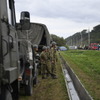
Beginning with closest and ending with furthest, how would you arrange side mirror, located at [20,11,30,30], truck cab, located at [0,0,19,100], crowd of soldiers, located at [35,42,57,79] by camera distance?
truck cab, located at [0,0,19,100] → side mirror, located at [20,11,30,30] → crowd of soldiers, located at [35,42,57,79]

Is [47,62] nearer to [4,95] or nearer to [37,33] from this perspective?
[37,33]

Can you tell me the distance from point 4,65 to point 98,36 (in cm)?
11906

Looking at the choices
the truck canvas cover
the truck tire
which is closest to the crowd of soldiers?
the truck canvas cover

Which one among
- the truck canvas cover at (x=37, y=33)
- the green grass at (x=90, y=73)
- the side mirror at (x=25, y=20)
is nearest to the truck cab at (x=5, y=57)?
the side mirror at (x=25, y=20)

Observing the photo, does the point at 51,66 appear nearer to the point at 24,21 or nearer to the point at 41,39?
the point at 41,39

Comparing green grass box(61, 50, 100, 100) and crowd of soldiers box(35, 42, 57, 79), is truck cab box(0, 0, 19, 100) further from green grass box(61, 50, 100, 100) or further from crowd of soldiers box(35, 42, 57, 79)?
crowd of soldiers box(35, 42, 57, 79)

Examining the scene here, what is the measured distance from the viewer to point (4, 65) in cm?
438

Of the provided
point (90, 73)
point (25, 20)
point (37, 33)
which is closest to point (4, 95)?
point (25, 20)

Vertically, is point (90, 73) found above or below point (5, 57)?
below

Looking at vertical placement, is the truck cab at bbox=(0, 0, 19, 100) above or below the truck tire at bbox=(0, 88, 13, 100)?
above

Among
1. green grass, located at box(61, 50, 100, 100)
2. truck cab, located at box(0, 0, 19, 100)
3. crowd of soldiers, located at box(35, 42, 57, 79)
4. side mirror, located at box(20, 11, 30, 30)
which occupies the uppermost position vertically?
side mirror, located at box(20, 11, 30, 30)

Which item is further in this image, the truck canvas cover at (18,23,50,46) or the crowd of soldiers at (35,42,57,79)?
the truck canvas cover at (18,23,50,46)

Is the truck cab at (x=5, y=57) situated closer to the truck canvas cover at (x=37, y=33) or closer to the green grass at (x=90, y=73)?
the green grass at (x=90, y=73)

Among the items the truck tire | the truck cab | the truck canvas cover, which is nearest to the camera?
the truck cab
